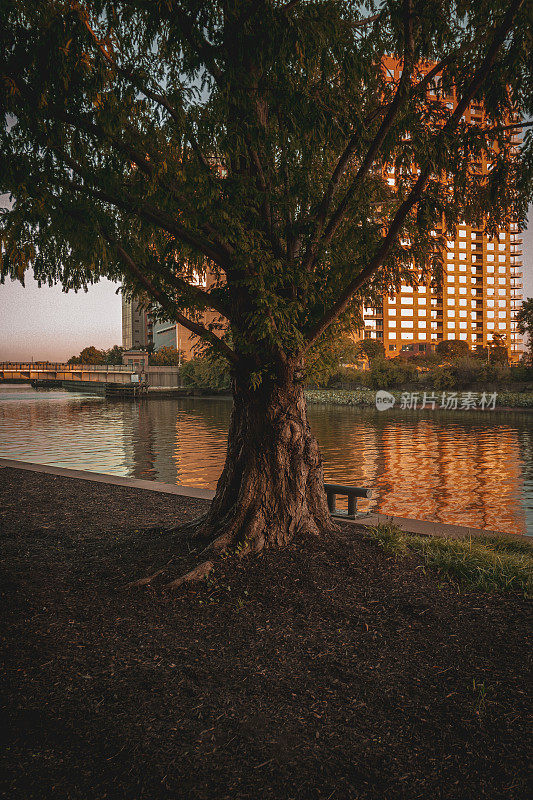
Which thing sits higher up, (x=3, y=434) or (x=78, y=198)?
(x=78, y=198)

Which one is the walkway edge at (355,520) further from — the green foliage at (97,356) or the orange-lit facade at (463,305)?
the green foliage at (97,356)

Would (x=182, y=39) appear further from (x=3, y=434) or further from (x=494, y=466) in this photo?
(x=3, y=434)

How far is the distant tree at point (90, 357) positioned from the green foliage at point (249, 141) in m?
184

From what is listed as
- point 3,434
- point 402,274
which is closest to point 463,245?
point 3,434

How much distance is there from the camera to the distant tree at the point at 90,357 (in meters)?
185

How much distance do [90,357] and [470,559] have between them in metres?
192

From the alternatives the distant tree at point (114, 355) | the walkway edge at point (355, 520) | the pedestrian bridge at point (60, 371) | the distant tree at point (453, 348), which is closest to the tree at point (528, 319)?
the distant tree at point (453, 348)

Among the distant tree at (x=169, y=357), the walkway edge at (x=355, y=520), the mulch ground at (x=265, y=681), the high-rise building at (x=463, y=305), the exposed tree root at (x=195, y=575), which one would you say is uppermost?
the high-rise building at (x=463, y=305)

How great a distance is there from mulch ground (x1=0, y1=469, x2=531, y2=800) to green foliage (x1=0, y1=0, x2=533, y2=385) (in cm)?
219

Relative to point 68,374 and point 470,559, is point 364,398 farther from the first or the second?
point 68,374

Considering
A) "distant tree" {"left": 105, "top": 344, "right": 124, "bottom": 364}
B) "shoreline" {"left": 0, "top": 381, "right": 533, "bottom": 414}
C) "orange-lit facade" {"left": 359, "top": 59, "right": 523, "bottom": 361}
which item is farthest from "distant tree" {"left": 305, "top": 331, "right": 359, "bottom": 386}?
Answer: "distant tree" {"left": 105, "top": 344, "right": 124, "bottom": 364}

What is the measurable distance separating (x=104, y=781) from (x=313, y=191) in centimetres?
561

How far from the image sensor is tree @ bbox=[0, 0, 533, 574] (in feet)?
14.0

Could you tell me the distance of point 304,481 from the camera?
18.9ft
